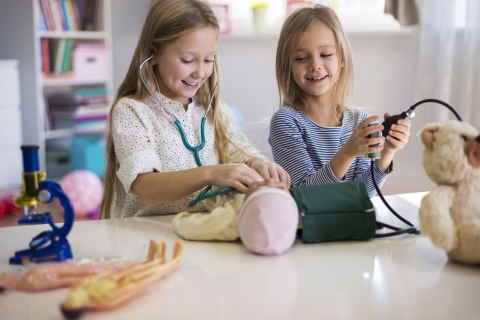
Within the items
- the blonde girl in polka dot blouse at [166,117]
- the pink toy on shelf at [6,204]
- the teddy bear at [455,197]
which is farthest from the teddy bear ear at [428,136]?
the pink toy on shelf at [6,204]

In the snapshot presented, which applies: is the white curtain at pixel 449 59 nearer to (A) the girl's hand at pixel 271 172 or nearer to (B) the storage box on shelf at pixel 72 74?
(A) the girl's hand at pixel 271 172

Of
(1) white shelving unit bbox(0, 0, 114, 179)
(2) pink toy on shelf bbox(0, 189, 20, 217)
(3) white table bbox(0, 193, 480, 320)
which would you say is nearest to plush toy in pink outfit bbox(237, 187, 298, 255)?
(3) white table bbox(0, 193, 480, 320)

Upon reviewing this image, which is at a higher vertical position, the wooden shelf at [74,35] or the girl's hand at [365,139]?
the wooden shelf at [74,35]

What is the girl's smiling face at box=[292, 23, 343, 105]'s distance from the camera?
4.79 feet

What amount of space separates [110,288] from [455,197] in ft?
1.63

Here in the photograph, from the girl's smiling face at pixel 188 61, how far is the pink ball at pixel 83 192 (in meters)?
2.06

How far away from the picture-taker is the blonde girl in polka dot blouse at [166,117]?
1.18 meters

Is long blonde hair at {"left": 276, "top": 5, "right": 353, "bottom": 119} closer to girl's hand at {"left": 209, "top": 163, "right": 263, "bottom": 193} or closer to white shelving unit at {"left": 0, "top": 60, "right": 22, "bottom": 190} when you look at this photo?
girl's hand at {"left": 209, "top": 163, "right": 263, "bottom": 193}

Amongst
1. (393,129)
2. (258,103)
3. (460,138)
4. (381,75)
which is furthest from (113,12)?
(460,138)

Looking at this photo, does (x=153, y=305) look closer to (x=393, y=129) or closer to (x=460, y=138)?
(x=460, y=138)

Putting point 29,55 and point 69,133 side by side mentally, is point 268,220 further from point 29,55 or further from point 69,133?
point 69,133

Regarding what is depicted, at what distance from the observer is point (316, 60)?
1457 mm

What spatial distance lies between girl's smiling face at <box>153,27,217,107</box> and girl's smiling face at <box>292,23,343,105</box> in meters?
0.27

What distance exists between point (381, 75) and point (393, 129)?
7.31ft
